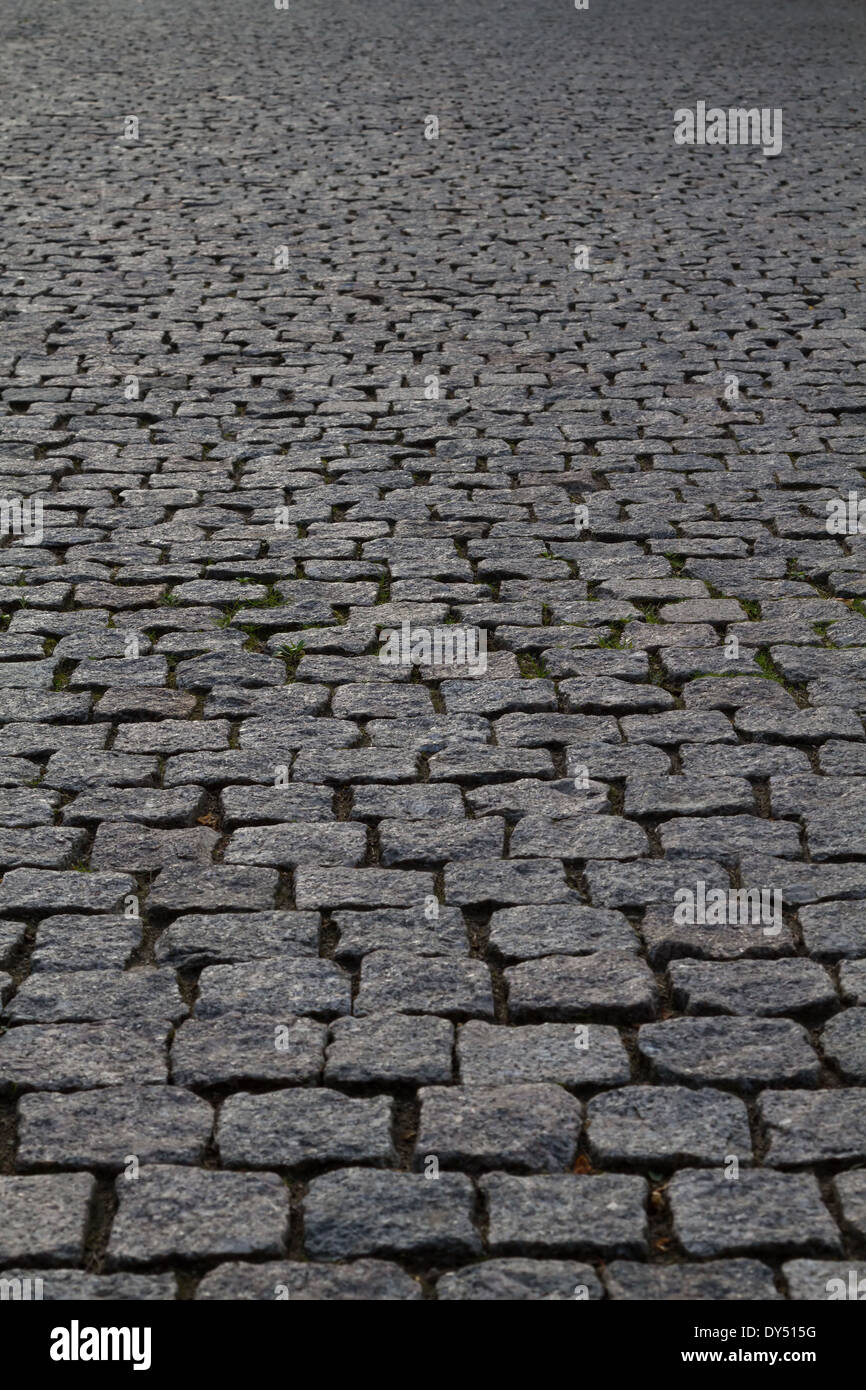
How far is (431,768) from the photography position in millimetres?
4758

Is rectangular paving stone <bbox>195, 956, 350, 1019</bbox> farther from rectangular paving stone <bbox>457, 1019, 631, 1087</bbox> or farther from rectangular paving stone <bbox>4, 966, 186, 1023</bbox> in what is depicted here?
rectangular paving stone <bbox>457, 1019, 631, 1087</bbox>

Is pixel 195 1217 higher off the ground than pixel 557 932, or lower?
lower

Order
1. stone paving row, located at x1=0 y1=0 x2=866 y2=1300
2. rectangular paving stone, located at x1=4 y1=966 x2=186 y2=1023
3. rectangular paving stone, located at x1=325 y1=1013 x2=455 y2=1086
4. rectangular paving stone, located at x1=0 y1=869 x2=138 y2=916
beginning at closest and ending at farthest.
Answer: stone paving row, located at x1=0 y1=0 x2=866 y2=1300 → rectangular paving stone, located at x1=325 y1=1013 x2=455 y2=1086 → rectangular paving stone, located at x1=4 y1=966 x2=186 y2=1023 → rectangular paving stone, located at x1=0 y1=869 x2=138 y2=916

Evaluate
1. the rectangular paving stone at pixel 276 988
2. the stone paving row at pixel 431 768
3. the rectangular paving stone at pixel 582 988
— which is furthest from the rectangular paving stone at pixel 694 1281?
the rectangular paving stone at pixel 276 988

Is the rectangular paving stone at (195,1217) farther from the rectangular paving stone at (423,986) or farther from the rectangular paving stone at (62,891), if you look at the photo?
the rectangular paving stone at (62,891)

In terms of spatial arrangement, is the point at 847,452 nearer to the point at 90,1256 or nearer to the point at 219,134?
the point at 90,1256

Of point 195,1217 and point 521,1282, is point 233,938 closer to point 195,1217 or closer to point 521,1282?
point 195,1217

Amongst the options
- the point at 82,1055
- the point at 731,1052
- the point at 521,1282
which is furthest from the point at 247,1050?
the point at 731,1052

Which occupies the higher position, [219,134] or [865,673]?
[219,134]

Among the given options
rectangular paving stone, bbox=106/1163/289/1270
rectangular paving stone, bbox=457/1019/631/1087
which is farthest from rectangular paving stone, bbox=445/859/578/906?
rectangular paving stone, bbox=106/1163/289/1270

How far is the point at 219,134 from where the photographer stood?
1552cm

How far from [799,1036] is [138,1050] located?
143 centimetres

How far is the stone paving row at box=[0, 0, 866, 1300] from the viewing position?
313cm
